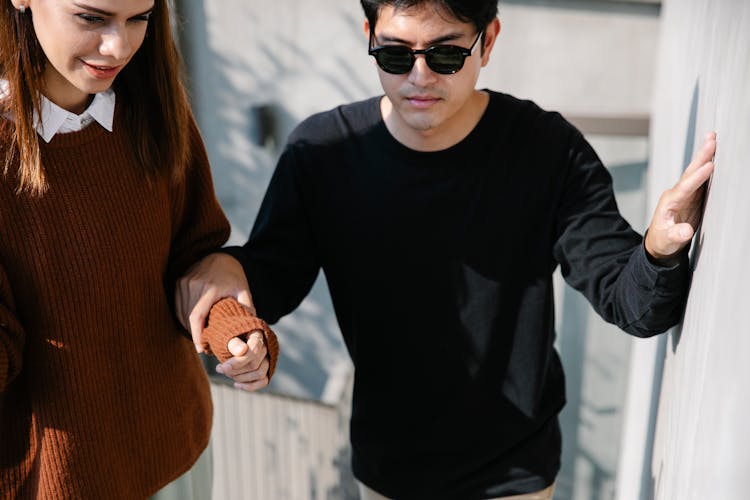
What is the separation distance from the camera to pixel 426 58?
5.86ft

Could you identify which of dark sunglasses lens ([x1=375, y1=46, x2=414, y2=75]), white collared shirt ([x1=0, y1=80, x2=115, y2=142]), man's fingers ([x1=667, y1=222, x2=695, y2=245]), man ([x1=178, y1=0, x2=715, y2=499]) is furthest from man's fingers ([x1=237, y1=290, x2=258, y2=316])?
man's fingers ([x1=667, y1=222, x2=695, y2=245])

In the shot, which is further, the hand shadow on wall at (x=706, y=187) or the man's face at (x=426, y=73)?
the man's face at (x=426, y=73)

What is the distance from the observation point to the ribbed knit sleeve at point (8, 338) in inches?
59.2

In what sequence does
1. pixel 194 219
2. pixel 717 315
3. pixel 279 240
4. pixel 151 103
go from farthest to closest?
1. pixel 279 240
2. pixel 194 219
3. pixel 151 103
4. pixel 717 315

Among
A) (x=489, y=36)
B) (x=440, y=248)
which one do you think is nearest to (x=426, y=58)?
(x=489, y=36)

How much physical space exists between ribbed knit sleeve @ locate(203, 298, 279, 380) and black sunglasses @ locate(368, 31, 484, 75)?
0.54 metres

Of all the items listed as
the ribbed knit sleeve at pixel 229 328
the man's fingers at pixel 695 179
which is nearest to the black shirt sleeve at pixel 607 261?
the man's fingers at pixel 695 179

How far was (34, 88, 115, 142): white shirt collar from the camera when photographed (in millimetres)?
1551

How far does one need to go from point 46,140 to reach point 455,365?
3.11 ft

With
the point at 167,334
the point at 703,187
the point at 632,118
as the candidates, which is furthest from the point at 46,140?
the point at 632,118

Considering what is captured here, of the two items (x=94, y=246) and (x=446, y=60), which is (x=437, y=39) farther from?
(x=94, y=246)

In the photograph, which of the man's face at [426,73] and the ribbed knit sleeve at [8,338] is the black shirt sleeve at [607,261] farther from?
the ribbed knit sleeve at [8,338]

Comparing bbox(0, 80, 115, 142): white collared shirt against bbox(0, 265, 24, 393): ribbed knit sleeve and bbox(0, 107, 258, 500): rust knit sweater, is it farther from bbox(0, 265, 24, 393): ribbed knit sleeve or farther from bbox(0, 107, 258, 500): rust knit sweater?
bbox(0, 265, 24, 393): ribbed knit sleeve

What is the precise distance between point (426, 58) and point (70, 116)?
0.66 m
